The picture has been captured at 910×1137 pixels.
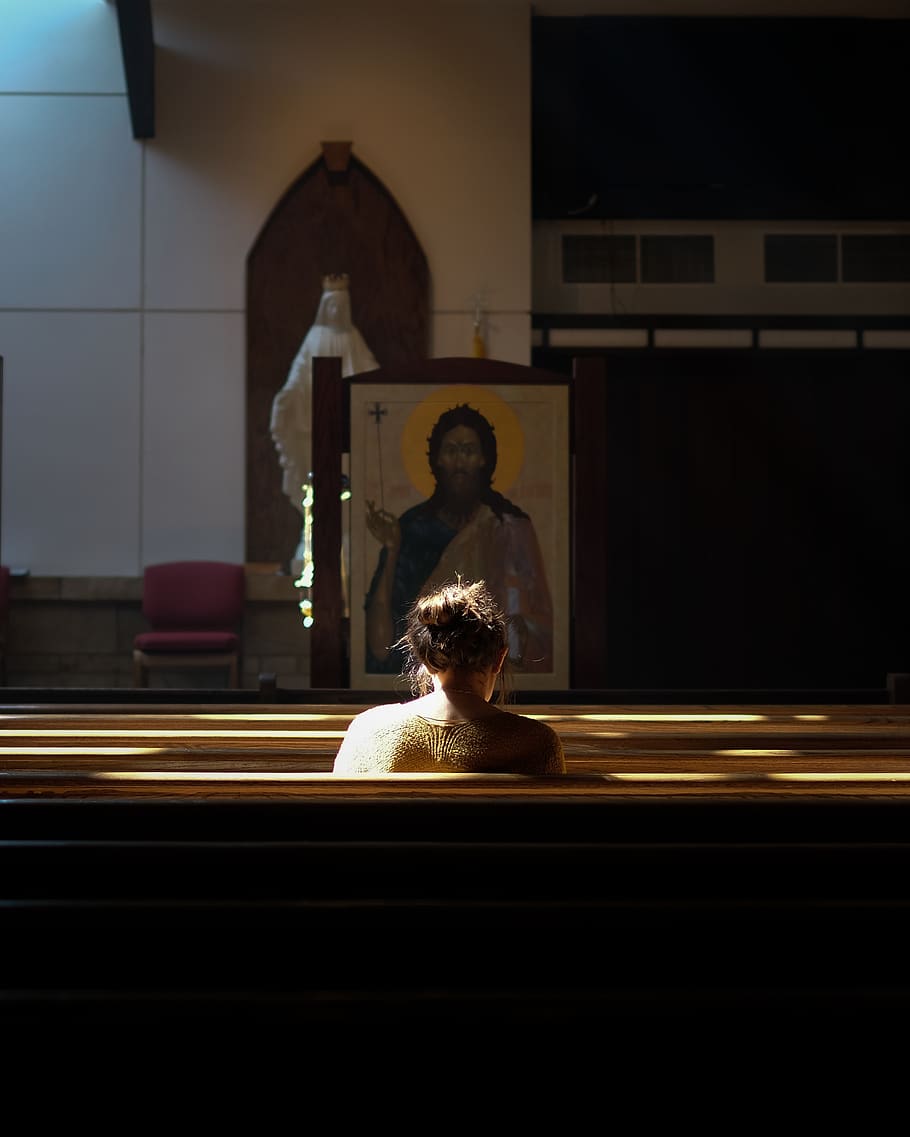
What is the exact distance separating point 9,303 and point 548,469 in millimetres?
4716

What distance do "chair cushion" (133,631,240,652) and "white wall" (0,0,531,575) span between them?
2.89 feet

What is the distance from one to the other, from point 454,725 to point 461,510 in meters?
2.52

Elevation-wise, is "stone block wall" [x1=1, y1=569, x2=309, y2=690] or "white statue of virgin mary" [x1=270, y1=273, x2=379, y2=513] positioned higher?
"white statue of virgin mary" [x1=270, y1=273, x2=379, y2=513]

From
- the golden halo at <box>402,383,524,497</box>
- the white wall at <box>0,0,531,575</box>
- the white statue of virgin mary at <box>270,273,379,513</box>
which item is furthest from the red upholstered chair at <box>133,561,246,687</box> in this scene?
the golden halo at <box>402,383,524,497</box>

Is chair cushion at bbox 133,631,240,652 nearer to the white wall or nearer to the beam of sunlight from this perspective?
the white wall

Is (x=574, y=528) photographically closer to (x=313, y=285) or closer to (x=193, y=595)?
(x=193, y=595)

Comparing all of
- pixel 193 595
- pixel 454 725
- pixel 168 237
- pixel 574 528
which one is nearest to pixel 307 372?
A: pixel 168 237

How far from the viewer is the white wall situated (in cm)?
782

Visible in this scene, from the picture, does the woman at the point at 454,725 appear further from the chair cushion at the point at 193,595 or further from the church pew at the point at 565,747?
the chair cushion at the point at 193,595

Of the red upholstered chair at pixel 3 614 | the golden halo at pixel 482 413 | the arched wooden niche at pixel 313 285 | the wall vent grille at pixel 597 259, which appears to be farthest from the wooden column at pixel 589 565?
the red upholstered chair at pixel 3 614

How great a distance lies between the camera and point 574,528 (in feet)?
14.8
